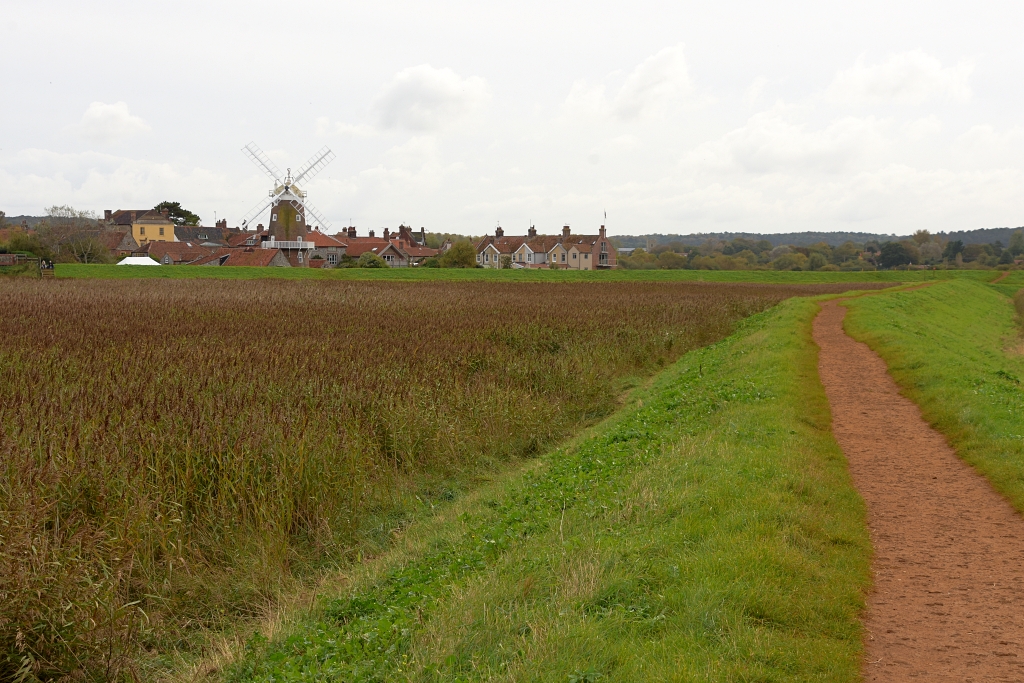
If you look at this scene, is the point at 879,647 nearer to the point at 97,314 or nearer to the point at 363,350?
the point at 363,350

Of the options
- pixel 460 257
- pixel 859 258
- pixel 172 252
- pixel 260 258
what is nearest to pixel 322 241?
pixel 172 252

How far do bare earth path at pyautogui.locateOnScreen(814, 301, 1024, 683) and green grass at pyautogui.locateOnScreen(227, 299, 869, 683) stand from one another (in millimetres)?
247

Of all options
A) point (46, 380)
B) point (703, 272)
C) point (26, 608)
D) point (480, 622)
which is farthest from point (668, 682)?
point (703, 272)

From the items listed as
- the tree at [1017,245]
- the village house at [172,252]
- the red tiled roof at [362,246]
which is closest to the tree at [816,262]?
the tree at [1017,245]

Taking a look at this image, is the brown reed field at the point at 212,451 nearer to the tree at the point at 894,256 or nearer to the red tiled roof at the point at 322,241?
the red tiled roof at the point at 322,241

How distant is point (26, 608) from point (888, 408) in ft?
41.8

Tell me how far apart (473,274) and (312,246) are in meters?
29.8

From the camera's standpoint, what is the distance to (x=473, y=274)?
74.2 meters

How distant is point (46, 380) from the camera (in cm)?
1166

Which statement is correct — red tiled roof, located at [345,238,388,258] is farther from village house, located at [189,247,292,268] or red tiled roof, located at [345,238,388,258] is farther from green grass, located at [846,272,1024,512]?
green grass, located at [846,272,1024,512]

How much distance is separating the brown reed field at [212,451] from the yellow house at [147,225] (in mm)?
115609

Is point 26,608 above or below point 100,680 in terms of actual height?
above

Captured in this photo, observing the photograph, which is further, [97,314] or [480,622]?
[97,314]

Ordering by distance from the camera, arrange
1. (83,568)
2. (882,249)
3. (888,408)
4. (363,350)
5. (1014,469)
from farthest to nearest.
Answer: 1. (882,249)
2. (363,350)
3. (888,408)
4. (1014,469)
5. (83,568)
